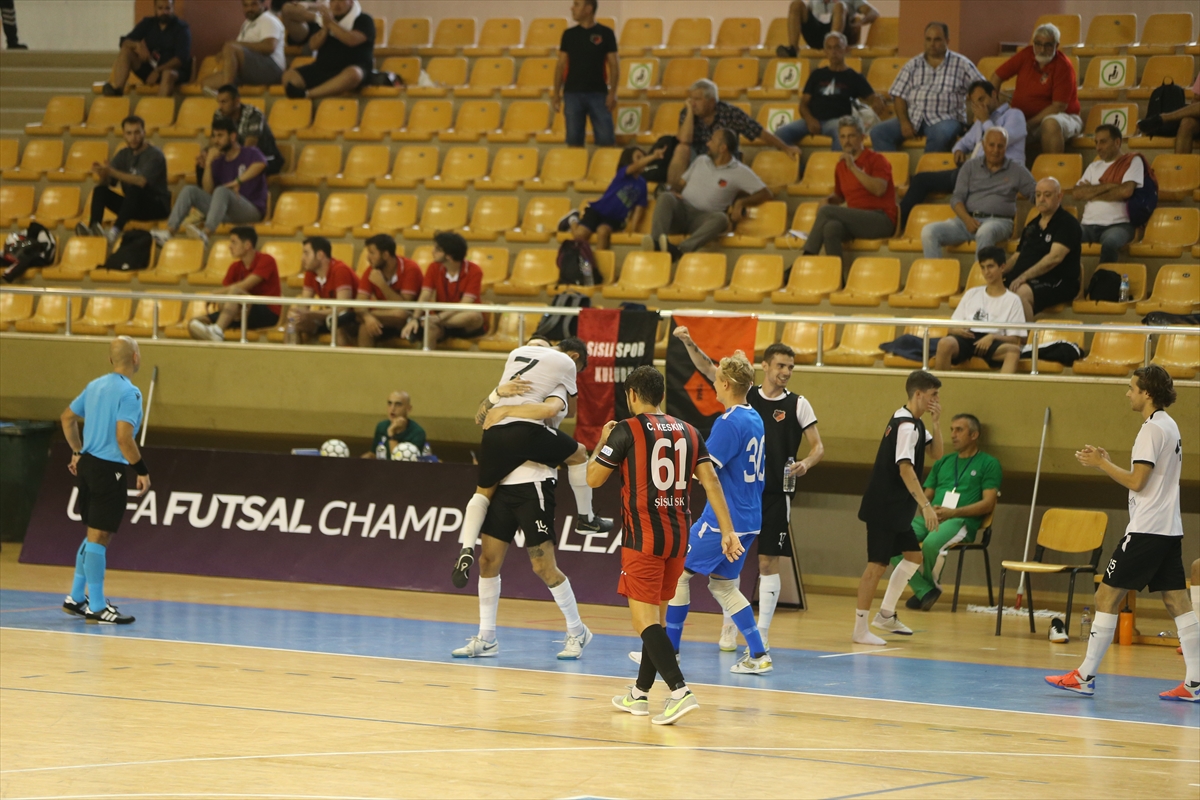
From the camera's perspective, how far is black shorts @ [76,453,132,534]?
10.6m

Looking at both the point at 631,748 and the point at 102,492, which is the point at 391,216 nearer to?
the point at 102,492

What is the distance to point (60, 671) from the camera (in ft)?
28.3

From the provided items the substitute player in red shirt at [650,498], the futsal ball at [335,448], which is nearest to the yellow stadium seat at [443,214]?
the futsal ball at [335,448]

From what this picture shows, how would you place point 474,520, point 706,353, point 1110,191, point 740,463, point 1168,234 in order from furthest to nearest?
1. point 1168,234
2. point 1110,191
3. point 706,353
4. point 474,520
5. point 740,463

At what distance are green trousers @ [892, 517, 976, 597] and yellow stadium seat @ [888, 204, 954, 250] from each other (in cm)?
317

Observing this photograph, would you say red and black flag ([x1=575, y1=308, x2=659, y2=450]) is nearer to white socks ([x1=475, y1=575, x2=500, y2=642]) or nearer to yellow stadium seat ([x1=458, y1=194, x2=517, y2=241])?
white socks ([x1=475, y1=575, x2=500, y2=642])

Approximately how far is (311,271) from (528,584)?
4296 mm

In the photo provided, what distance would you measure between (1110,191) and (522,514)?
24.4ft

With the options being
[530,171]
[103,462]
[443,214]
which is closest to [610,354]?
[103,462]

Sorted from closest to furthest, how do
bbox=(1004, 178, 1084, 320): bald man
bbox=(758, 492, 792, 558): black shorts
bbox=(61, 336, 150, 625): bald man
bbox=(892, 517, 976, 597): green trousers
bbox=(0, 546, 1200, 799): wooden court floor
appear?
bbox=(0, 546, 1200, 799): wooden court floor
bbox=(758, 492, 792, 558): black shorts
bbox=(61, 336, 150, 625): bald man
bbox=(892, 517, 976, 597): green trousers
bbox=(1004, 178, 1084, 320): bald man

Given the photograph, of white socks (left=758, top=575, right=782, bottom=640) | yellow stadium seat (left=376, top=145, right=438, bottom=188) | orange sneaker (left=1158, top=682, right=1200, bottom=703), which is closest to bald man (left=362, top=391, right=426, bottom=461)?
yellow stadium seat (left=376, top=145, right=438, bottom=188)

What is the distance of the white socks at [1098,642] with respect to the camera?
8703 mm

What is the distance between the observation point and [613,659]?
966 cm

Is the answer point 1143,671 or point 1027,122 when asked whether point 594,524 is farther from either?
point 1027,122
